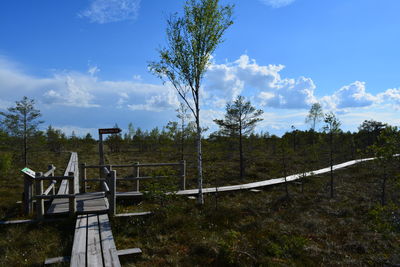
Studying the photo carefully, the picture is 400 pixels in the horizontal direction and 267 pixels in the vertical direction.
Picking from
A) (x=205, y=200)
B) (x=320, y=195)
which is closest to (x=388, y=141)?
(x=205, y=200)

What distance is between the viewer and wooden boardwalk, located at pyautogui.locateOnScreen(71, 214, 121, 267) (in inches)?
186

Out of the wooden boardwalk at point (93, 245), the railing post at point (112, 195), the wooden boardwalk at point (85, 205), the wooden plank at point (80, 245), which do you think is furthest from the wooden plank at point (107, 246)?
the wooden boardwalk at point (85, 205)

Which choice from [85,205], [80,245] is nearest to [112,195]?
[85,205]

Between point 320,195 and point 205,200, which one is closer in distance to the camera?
point 205,200

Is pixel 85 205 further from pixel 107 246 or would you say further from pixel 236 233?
pixel 236 233

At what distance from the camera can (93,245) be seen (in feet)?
17.7

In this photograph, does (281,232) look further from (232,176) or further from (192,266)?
(232,176)

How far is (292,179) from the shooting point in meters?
16.8

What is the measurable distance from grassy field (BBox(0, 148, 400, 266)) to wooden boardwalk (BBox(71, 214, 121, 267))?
1.41ft

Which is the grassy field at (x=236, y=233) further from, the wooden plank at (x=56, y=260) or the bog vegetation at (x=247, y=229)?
the wooden plank at (x=56, y=260)

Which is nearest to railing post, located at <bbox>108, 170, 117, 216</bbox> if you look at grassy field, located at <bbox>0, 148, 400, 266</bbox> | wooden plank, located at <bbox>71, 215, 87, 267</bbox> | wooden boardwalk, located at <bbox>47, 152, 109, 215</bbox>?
wooden boardwalk, located at <bbox>47, 152, 109, 215</bbox>

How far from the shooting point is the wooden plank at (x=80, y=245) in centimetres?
472

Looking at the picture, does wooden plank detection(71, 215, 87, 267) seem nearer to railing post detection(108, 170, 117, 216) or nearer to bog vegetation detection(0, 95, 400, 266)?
bog vegetation detection(0, 95, 400, 266)

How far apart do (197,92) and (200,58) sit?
1655 mm
